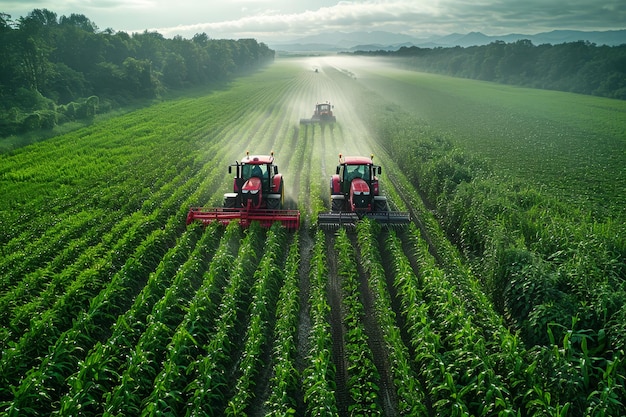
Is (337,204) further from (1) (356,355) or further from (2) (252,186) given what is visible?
(1) (356,355)

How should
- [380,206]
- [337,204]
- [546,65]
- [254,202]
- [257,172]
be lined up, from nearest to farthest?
[254,202], [380,206], [337,204], [257,172], [546,65]

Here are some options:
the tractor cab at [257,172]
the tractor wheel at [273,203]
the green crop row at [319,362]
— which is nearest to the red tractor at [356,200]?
the tractor wheel at [273,203]

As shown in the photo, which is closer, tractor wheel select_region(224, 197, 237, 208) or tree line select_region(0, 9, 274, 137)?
tractor wheel select_region(224, 197, 237, 208)

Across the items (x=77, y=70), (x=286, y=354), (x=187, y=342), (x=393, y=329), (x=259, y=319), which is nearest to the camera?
(x=286, y=354)

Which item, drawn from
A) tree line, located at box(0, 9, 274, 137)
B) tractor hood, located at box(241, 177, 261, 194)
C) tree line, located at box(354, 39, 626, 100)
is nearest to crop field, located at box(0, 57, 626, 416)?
tractor hood, located at box(241, 177, 261, 194)

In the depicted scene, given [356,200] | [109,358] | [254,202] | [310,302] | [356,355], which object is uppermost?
[356,200]

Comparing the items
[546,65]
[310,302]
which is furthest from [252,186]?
[546,65]

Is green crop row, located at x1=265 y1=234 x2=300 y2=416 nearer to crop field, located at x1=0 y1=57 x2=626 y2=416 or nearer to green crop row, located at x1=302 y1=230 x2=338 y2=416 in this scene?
crop field, located at x1=0 y1=57 x2=626 y2=416
